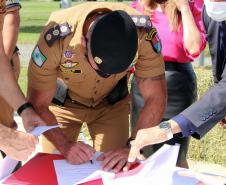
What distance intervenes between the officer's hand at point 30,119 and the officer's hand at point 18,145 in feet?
0.74

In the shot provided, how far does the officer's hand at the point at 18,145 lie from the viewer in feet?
7.55

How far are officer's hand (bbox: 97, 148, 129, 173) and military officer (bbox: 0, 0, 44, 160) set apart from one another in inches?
13.6

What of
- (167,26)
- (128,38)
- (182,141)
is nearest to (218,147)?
(182,141)

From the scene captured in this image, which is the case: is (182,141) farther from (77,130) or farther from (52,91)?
(52,91)

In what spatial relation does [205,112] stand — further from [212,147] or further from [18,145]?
[212,147]

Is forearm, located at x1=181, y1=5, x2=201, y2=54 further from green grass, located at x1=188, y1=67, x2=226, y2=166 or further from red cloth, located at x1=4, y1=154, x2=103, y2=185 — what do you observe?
green grass, located at x1=188, y1=67, x2=226, y2=166

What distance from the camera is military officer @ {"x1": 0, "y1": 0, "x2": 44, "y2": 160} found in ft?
7.56

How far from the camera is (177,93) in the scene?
347cm

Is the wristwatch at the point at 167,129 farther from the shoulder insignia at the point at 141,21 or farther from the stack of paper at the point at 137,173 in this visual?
the shoulder insignia at the point at 141,21

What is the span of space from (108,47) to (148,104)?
0.70 m

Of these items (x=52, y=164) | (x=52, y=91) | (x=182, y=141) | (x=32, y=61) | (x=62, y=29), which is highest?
(x=62, y=29)

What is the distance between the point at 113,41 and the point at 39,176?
685 millimetres

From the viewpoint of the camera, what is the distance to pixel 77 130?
11.1 ft

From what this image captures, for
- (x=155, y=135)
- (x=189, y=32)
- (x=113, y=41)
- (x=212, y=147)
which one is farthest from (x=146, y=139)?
(x=212, y=147)
